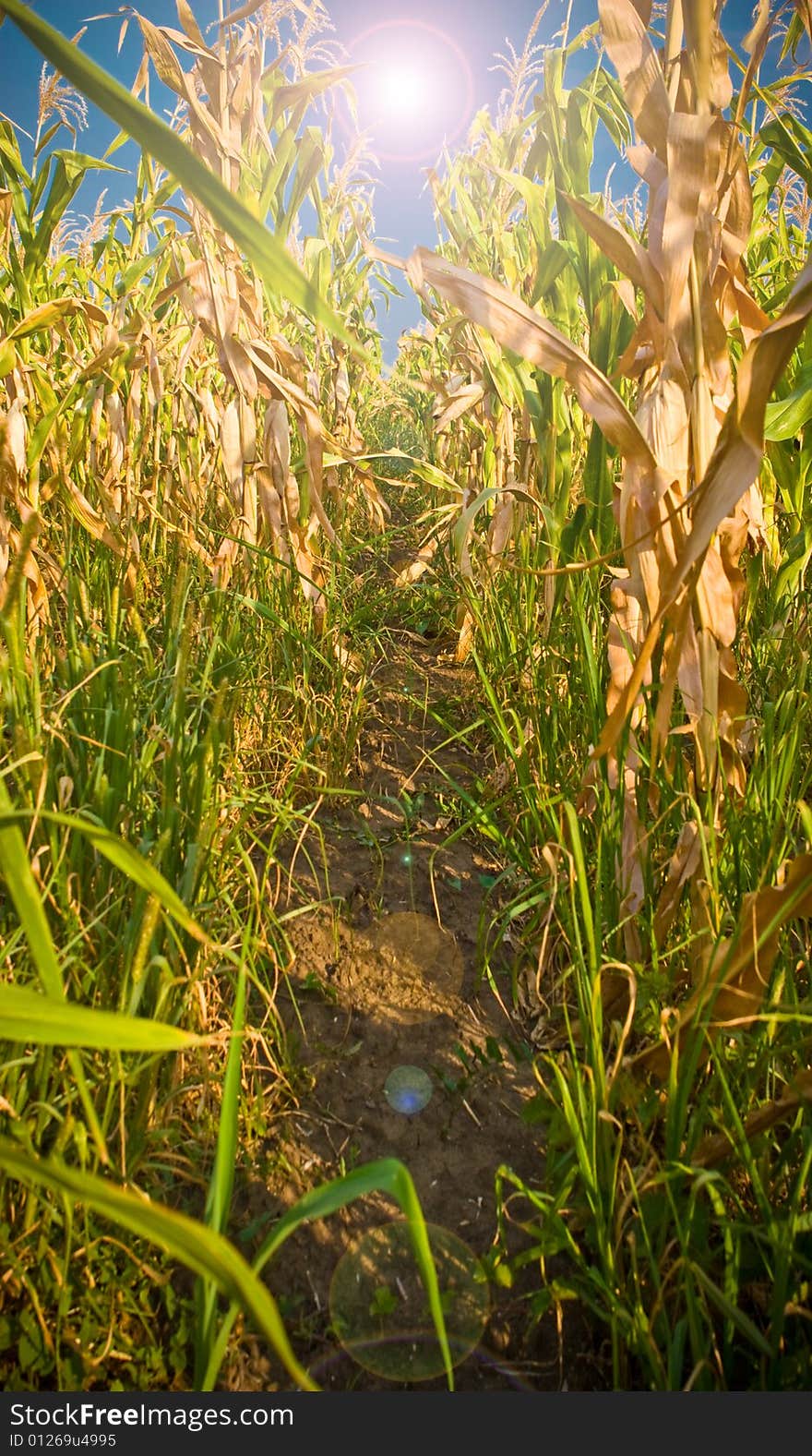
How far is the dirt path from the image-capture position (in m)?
0.74

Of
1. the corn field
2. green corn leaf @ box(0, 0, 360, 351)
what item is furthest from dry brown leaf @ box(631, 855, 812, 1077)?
green corn leaf @ box(0, 0, 360, 351)

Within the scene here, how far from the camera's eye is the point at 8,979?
80 cm

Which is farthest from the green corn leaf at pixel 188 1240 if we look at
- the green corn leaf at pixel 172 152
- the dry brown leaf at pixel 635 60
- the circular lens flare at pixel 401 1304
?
the dry brown leaf at pixel 635 60

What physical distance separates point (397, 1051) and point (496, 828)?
0.34 meters

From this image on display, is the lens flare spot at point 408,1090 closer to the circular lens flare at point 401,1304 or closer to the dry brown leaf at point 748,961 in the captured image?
the circular lens flare at point 401,1304

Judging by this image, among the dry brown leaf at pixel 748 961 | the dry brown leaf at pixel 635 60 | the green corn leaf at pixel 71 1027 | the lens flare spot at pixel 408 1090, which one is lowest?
the lens flare spot at pixel 408 1090

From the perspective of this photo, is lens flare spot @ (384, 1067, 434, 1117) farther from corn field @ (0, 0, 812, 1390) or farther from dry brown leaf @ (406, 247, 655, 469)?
dry brown leaf @ (406, 247, 655, 469)

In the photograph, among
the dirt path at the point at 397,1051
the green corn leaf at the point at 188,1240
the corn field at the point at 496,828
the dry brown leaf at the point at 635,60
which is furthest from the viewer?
the dry brown leaf at the point at 635,60

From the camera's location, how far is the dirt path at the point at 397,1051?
2.43 ft

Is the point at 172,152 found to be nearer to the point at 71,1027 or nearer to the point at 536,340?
the point at 71,1027

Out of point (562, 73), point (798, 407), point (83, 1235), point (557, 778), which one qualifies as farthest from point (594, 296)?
point (83, 1235)

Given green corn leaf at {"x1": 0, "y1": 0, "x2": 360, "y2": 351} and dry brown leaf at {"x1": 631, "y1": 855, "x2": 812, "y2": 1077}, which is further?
dry brown leaf at {"x1": 631, "y1": 855, "x2": 812, "y2": 1077}

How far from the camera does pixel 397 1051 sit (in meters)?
1.00

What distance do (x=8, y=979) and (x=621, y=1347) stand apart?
0.66 m
